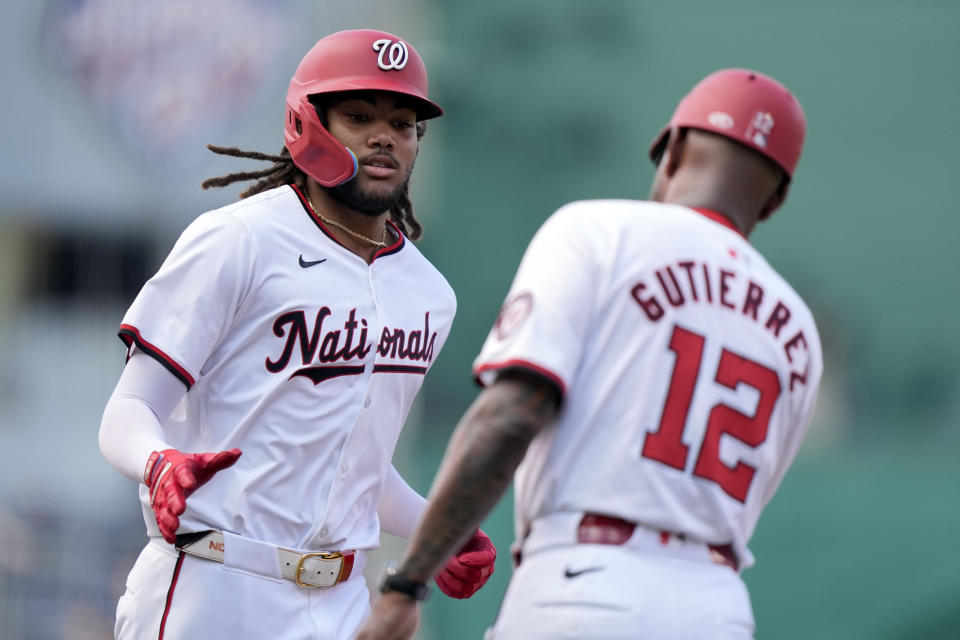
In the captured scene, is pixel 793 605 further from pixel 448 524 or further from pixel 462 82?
pixel 462 82

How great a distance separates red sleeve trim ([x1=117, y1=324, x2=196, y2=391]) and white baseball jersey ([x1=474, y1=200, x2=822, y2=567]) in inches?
40.5

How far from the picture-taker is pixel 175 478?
347 centimetres

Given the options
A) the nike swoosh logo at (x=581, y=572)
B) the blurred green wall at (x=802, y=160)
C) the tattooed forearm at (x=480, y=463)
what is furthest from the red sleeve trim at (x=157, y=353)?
the blurred green wall at (x=802, y=160)

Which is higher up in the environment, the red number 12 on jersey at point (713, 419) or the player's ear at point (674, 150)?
the player's ear at point (674, 150)

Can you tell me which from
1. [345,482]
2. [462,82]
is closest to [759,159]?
[345,482]

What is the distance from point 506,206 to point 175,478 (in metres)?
20.0

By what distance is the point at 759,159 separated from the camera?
11.3 feet

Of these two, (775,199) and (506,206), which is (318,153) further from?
(506,206)

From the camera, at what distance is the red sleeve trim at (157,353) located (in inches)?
151

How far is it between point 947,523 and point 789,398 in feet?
18.9

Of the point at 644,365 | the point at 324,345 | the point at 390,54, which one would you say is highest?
the point at 390,54

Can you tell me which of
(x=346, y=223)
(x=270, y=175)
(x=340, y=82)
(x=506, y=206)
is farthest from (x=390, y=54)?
(x=506, y=206)

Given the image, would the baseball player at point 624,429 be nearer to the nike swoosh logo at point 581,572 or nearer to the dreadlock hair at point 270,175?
the nike swoosh logo at point 581,572

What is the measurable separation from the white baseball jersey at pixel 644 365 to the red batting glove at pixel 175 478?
0.76 meters
